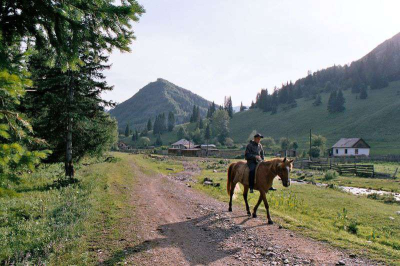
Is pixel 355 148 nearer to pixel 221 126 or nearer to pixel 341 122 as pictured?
pixel 341 122

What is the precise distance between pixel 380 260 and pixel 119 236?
8.07m

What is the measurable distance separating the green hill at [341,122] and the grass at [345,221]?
8855cm

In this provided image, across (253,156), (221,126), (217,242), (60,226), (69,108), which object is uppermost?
(221,126)

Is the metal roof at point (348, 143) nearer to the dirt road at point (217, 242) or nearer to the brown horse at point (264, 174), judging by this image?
the brown horse at point (264, 174)

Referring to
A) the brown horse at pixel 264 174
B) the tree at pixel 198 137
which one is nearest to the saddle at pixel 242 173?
the brown horse at pixel 264 174

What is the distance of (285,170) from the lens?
378 inches

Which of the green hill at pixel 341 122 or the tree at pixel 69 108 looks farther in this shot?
the green hill at pixel 341 122

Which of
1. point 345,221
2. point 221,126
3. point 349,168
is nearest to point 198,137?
point 221,126

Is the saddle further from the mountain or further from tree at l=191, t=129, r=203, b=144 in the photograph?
tree at l=191, t=129, r=203, b=144

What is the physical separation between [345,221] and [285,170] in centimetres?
669

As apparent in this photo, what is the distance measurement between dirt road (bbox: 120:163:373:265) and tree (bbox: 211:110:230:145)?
4969 inches

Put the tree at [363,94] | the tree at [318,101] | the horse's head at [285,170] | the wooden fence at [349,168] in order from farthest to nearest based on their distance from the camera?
the tree at [318,101], the tree at [363,94], the wooden fence at [349,168], the horse's head at [285,170]

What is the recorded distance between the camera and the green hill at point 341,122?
10644 cm

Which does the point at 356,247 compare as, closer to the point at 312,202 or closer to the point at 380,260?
the point at 380,260
